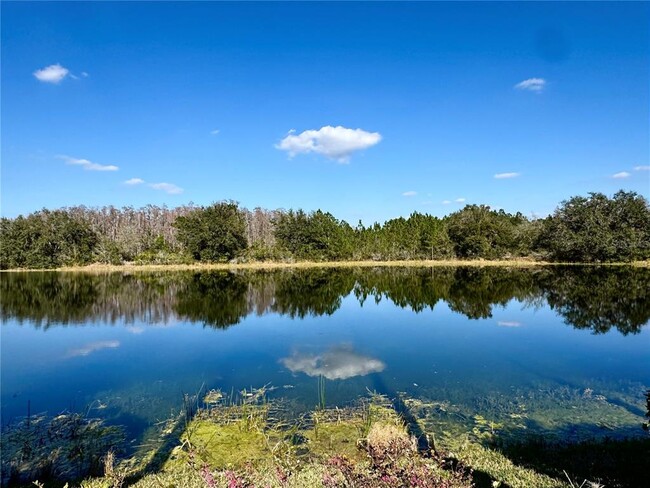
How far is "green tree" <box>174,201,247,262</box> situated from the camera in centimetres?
5772

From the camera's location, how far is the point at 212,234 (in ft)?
189

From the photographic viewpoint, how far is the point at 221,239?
2267 inches

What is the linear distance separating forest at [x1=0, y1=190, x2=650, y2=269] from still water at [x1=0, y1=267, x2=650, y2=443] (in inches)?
1104

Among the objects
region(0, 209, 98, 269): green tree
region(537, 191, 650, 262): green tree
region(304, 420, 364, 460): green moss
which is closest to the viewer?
region(304, 420, 364, 460): green moss

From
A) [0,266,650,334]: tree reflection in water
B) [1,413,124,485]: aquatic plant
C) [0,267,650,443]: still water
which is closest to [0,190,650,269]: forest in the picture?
[0,266,650,334]: tree reflection in water

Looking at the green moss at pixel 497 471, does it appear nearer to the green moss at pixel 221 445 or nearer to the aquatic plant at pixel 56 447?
the green moss at pixel 221 445

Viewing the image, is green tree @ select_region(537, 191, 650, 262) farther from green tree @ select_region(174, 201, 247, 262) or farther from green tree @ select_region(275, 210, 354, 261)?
green tree @ select_region(174, 201, 247, 262)

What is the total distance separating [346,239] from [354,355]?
5156cm

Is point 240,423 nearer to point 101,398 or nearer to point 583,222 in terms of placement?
point 101,398

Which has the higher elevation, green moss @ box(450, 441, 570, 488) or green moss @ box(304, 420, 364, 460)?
green moss @ box(450, 441, 570, 488)

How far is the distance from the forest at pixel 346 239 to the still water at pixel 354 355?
28031 mm

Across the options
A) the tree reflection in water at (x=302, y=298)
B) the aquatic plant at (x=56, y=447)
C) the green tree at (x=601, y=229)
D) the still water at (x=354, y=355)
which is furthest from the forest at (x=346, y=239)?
the aquatic plant at (x=56, y=447)

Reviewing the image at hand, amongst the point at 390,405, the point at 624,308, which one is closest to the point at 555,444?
the point at 390,405

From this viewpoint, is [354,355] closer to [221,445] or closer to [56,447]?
[221,445]
